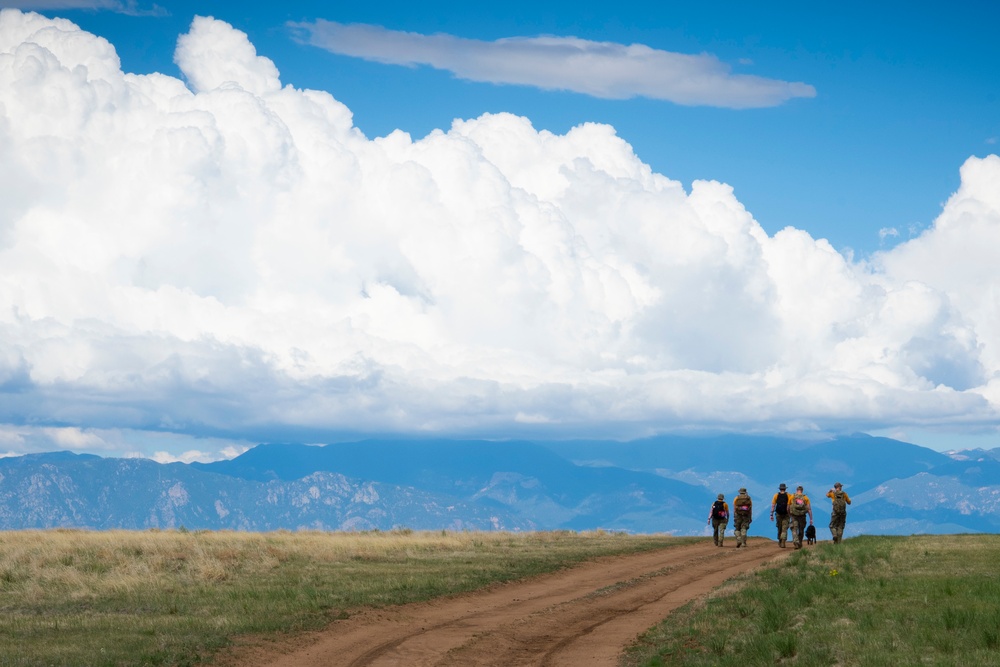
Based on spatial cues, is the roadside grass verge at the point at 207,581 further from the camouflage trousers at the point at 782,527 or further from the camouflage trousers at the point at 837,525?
the camouflage trousers at the point at 837,525

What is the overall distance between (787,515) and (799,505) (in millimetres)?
1921

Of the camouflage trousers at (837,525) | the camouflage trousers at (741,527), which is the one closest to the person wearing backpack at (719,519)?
the camouflage trousers at (741,527)

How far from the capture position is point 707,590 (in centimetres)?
2738

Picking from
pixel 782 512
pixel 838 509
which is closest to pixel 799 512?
pixel 838 509

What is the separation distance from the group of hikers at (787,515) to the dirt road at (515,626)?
762cm

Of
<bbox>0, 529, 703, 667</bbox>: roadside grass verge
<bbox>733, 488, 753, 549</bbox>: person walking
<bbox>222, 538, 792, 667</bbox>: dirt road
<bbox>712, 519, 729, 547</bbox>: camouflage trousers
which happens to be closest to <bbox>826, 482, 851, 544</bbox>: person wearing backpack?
<bbox>733, 488, 753, 549</bbox>: person walking

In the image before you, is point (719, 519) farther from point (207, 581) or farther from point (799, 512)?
point (207, 581)

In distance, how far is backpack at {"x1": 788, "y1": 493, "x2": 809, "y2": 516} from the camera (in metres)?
39.0

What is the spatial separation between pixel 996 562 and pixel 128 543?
28018 mm

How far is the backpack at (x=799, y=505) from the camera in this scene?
128 feet

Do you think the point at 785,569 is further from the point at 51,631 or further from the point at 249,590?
the point at 51,631

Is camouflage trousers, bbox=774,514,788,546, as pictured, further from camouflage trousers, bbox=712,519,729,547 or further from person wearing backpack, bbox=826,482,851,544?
camouflage trousers, bbox=712,519,729,547

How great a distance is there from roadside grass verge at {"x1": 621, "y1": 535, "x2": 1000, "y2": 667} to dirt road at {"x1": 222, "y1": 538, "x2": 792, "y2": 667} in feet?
3.13

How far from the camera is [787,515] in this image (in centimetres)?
4100
